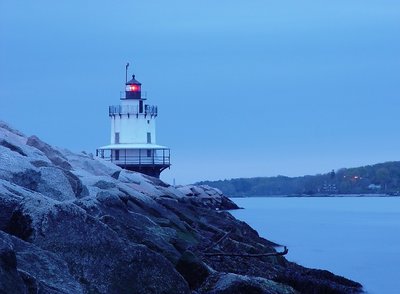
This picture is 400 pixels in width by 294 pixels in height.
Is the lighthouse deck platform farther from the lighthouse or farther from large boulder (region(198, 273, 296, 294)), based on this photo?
large boulder (region(198, 273, 296, 294))

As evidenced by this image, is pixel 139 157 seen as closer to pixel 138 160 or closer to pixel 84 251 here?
pixel 138 160

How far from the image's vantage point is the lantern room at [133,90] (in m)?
49.1

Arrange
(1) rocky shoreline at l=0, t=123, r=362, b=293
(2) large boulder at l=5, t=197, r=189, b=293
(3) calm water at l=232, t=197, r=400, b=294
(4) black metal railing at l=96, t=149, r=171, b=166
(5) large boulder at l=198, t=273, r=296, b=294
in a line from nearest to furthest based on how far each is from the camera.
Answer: (1) rocky shoreline at l=0, t=123, r=362, b=293, (2) large boulder at l=5, t=197, r=189, b=293, (5) large boulder at l=198, t=273, r=296, b=294, (3) calm water at l=232, t=197, r=400, b=294, (4) black metal railing at l=96, t=149, r=171, b=166

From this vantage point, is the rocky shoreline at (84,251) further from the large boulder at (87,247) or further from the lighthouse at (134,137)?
the lighthouse at (134,137)

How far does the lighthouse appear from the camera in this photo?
1871 inches

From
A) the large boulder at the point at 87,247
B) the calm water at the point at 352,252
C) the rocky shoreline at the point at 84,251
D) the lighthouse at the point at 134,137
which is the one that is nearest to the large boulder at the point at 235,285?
the rocky shoreline at the point at 84,251

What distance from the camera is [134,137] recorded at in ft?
159

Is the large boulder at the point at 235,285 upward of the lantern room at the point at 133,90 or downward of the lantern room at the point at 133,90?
downward

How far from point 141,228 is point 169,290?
8.14 feet

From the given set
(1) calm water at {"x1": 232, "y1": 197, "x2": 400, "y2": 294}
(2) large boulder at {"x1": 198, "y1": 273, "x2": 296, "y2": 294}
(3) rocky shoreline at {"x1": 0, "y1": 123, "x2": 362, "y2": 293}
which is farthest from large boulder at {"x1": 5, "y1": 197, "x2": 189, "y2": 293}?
(1) calm water at {"x1": 232, "y1": 197, "x2": 400, "y2": 294}

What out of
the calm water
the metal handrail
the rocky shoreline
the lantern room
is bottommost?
the calm water

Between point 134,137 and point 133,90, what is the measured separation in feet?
9.61

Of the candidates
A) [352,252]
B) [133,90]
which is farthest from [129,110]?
[352,252]

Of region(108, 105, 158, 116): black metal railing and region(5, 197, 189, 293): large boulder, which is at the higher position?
region(108, 105, 158, 116): black metal railing
